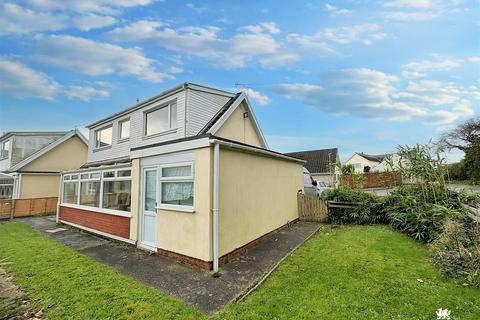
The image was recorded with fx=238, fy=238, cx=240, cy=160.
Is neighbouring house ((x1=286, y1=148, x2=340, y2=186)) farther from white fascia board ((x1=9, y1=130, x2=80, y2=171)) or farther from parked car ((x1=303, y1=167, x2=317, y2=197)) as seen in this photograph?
white fascia board ((x1=9, y1=130, x2=80, y2=171))

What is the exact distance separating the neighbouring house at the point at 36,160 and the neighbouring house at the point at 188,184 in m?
7.12

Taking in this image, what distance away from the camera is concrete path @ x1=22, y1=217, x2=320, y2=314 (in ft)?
14.9

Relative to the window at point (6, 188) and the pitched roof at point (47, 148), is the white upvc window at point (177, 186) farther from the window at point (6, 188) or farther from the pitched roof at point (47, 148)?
the window at point (6, 188)

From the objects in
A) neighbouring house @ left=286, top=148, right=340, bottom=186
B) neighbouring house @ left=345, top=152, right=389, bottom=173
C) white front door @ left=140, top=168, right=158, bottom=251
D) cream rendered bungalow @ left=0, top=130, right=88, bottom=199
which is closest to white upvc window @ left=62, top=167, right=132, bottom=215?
white front door @ left=140, top=168, right=158, bottom=251

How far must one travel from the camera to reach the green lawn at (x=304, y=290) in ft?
12.5

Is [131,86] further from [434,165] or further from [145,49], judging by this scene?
[434,165]

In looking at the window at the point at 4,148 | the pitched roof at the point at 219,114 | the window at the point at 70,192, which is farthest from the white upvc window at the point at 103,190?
the window at the point at 4,148

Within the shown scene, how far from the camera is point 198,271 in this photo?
5.68 meters

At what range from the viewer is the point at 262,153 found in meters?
8.17

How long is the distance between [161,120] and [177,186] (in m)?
5.45

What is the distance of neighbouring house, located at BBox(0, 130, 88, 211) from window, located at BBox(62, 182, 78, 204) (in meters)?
7.09

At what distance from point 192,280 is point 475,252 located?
5946mm

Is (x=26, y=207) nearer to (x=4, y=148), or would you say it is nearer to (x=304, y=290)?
(x=4, y=148)

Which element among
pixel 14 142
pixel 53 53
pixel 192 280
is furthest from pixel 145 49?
pixel 14 142
